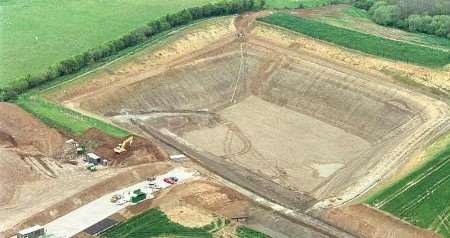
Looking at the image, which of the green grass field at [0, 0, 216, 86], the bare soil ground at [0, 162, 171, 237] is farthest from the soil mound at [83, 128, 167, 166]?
the green grass field at [0, 0, 216, 86]

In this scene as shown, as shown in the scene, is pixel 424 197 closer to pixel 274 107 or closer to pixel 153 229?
pixel 153 229

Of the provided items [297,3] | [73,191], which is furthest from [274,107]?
[297,3]

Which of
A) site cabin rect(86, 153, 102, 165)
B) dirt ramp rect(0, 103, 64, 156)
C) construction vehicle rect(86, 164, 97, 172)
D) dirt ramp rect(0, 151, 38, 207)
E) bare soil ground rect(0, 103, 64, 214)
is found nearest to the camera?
dirt ramp rect(0, 151, 38, 207)

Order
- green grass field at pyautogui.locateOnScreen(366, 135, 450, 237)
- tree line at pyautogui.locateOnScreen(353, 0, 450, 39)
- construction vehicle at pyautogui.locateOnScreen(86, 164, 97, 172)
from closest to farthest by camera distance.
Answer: green grass field at pyautogui.locateOnScreen(366, 135, 450, 237) < construction vehicle at pyautogui.locateOnScreen(86, 164, 97, 172) < tree line at pyautogui.locateOnScreen(353, 0, 450, 39)

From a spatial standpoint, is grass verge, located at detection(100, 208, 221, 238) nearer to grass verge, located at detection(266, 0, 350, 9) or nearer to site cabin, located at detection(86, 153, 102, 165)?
site cabin, located at detection(86, 153, 102, 165)

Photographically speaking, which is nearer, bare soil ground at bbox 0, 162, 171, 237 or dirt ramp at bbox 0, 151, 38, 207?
bare soil ground at bbox 0, 162, 171, 237

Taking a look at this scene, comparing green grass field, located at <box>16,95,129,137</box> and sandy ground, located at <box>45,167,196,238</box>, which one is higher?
green grass field, located at <box>16,95,129,137</box>

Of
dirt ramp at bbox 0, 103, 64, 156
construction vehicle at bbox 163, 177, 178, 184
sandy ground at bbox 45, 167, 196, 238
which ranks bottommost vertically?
sandy ground at bbox 45, 167, 196, 238
